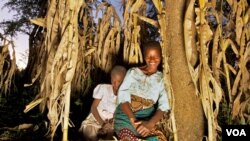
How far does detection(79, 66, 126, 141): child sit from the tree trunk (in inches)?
20.3

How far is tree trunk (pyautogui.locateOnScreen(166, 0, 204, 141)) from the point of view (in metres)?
3.57

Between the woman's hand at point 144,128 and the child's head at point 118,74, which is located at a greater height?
the child's head at point 118,74

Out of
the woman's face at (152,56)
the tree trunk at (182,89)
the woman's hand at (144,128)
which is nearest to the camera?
the woman's hand at (144,128)

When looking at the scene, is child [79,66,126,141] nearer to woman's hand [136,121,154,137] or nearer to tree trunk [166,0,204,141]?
tree trunk [166,0,204,141]

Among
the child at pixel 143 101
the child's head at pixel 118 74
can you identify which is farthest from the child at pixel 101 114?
the child at pixel 143 101

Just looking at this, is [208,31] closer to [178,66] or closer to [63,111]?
[178,66]

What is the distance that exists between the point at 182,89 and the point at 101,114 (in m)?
0.74

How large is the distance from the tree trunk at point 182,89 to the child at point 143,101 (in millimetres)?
328

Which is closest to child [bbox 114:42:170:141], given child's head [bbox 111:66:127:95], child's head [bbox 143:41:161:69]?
child's head [bbox 143:41:161:69]

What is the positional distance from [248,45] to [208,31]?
45.2 inches

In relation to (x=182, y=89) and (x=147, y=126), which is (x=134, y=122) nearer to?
(x=147, y=126)

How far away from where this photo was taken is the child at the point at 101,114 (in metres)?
3.73

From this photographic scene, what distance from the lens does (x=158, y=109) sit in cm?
325

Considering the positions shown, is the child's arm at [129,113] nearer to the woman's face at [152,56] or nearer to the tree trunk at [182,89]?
the woman's face at [152,56]
